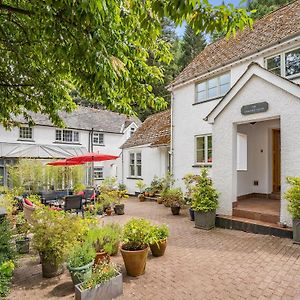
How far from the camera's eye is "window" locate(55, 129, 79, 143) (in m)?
27.3

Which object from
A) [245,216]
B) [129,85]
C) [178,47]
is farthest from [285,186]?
[178,47]

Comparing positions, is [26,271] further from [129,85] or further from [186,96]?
[186,96]

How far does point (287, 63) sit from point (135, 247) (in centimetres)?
1027

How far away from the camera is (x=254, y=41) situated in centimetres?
1327

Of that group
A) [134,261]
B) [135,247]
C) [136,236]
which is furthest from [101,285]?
[136,236]

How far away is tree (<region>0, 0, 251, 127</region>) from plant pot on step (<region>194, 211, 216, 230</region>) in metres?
5.36

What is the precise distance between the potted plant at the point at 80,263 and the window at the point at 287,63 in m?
10.8

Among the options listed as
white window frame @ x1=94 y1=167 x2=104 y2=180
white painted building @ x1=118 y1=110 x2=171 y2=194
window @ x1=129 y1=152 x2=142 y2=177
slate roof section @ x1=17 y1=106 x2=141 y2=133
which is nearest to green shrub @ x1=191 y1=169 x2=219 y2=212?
white painted building @ x1=118 y1=110 x2=171 y2=194

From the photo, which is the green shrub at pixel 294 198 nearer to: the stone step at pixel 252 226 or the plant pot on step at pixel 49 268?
the stone step at pixel 252 226

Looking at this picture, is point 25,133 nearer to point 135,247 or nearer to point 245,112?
point 245,112

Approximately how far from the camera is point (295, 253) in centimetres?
684

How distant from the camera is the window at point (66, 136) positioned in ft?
89.5

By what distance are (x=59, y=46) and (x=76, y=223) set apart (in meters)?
3.84

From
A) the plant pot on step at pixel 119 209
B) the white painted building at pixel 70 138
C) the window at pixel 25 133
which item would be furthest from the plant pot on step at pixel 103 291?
the window at pixel 25 133
